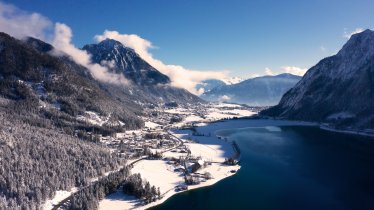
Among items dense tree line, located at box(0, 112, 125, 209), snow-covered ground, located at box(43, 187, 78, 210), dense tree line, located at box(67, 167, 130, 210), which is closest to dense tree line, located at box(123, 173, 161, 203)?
dense tree line, located at box(67, 167, 130, 210)

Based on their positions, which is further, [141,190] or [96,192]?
[141,190]

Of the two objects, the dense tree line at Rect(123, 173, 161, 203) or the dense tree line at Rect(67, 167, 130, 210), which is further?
the dense tree line at Rect(123, 173, 161, 203)

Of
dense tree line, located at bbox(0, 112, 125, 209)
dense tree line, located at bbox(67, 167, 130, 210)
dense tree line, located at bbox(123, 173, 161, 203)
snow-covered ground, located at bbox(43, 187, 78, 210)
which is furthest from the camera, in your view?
dense tree line, located at bbox(123, 173, 161, 203)

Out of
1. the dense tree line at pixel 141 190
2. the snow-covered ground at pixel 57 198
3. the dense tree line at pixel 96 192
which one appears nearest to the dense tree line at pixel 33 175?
the snow-covered ground at pixel 57 198

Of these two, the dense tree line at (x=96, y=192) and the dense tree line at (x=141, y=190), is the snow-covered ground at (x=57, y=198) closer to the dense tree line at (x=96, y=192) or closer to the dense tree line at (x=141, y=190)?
the dense tree line at (x=96, y=192)

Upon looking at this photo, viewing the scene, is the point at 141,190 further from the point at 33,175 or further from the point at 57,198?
the point at 33,175

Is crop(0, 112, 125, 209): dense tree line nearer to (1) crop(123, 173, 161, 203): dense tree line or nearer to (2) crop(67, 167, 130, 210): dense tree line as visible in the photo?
(2) crop(67, 167, 130, 210): dense tree line

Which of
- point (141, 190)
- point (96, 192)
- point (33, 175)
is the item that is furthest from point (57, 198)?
point (141, 190)

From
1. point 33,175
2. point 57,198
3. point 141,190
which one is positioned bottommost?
point 57,198

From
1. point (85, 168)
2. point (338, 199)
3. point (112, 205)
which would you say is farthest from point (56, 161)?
point (338, 199)

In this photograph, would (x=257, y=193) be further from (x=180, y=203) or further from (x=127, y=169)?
(x=127, y=169)

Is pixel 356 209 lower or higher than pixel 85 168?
lower
